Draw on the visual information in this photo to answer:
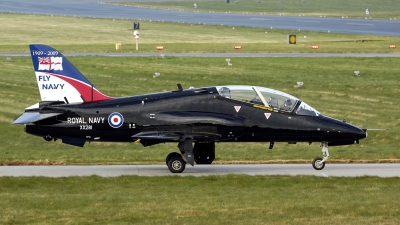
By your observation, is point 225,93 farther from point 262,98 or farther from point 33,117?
point 33,117

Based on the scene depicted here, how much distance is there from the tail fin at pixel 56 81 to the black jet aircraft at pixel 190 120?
1.15 ft

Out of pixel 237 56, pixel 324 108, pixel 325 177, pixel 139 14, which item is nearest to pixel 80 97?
pixel 325 177

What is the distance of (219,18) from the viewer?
115m

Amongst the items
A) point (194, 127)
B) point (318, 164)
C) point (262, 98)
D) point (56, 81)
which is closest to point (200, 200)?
point (194, 127)

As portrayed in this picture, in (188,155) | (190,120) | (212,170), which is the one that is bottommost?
(212,170)

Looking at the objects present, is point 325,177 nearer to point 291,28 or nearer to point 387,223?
point 387,223

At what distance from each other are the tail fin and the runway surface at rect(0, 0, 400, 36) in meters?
63.5

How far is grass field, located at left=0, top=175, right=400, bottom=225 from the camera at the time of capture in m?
15.5

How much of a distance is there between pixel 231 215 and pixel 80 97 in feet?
31.9

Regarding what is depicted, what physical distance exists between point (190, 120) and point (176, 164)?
1368 millimetres

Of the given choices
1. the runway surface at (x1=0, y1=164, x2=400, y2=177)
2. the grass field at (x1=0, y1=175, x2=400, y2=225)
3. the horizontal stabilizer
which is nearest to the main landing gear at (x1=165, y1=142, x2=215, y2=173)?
the runway surface at (x1=0, y1=164, x2=400, y2=177)

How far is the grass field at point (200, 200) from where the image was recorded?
1550 centimetres

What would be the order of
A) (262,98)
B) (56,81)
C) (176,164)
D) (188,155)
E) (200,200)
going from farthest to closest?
(56,81) < (262,98) < (176,164) < (188,155) < (200,200)

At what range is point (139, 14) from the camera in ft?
404
